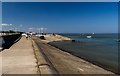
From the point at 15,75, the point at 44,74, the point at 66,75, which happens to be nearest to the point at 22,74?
the point at 15,75

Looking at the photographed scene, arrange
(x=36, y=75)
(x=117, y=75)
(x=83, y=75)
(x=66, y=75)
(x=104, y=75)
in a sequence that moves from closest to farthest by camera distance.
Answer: (x=36, y=75) < (x=66, y=75) < (x=83, y=75) < (x=104, y=75) < (x=117, y=75)

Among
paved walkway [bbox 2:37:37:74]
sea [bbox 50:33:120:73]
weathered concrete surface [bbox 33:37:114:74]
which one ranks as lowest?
sea [bbox 50:33:120:73]

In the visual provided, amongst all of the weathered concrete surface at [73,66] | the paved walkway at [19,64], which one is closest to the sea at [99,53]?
the weathered concrete surface at [73,66]

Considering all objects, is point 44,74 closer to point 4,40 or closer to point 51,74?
point 51,74

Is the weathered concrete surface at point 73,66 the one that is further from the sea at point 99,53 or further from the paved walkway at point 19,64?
the paved walkway at point 19,64

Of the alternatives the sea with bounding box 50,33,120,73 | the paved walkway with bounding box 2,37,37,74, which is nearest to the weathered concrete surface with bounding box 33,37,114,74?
the sea with bounding box 50,33,120,73

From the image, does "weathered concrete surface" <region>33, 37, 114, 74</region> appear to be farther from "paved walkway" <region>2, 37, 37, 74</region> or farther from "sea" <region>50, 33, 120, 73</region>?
"paved walkway" <region>2, 37, 37, 74</region>

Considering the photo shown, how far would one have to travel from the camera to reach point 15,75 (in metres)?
7.55

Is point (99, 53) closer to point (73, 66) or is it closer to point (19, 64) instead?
point (73, 66)

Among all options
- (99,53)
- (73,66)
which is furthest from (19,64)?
(99,53)

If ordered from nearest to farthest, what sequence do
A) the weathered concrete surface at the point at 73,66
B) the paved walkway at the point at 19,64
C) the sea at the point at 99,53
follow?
the paved walkway at the point at 19,64 < the weathered concrete surface at the point at 73,66 < the sea at the point at 99,53

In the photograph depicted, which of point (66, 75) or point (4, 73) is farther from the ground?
point (4, 73)

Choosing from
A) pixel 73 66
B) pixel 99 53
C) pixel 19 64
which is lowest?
pixel 99 53

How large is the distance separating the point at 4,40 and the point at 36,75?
33919mm
